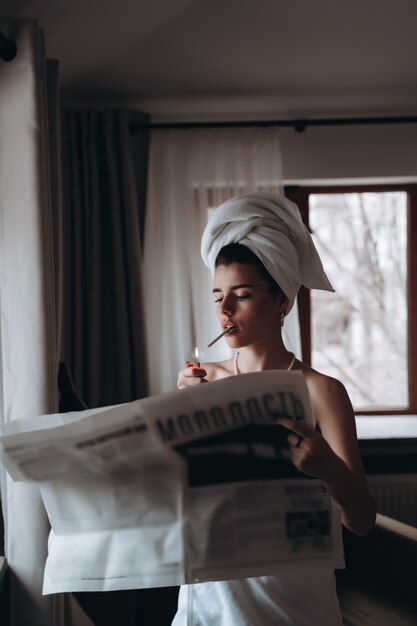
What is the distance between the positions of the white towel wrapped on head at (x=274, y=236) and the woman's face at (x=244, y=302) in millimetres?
33

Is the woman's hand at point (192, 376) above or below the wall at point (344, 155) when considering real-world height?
below

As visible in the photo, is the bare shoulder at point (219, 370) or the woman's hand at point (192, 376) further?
the bare shoulder at point (219, 370)

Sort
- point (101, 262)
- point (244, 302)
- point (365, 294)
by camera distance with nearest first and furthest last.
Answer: point (244, 302), point (101, 262), point (365, 294)

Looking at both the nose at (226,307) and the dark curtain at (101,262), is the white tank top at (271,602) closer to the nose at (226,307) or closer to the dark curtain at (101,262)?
the nose at (226,307)

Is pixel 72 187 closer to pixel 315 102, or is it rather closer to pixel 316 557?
pixel 315 102

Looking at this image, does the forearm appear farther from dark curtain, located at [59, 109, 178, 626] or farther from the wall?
the wall

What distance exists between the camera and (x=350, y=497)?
0.86 m

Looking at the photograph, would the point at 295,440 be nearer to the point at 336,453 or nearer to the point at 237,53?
the point at 336,453

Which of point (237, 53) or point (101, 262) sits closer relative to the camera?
point (237, 53)

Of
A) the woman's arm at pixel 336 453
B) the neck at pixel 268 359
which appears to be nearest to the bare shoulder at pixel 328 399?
the woman's arm at pixel 336 453

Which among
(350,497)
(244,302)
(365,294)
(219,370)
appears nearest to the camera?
(350,497)

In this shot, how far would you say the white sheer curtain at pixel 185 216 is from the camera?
2494mm

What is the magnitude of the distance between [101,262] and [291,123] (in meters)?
0.99

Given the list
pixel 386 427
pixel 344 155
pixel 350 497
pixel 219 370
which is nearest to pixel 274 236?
pixel 219 370
